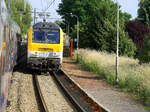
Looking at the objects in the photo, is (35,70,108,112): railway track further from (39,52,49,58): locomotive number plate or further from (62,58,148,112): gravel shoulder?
(39,52,49,58): locomotive number plate

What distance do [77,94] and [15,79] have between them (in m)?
4.80

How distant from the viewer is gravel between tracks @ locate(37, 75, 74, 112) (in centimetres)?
1234

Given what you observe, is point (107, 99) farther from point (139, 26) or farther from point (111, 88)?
point (139, 26)

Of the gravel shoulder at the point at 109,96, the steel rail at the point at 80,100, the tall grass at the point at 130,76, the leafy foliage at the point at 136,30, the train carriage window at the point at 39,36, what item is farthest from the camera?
the leafy foliage at the point at 136,30

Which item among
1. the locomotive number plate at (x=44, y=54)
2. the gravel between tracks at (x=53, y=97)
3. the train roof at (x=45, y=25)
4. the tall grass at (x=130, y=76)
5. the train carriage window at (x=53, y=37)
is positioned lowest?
the gravel between tracks at (x=53, y=97)

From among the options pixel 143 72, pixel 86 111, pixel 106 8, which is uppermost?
pixel 106 8

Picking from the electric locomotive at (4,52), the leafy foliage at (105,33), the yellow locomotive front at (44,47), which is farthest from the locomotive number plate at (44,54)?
the electric locomotive at (4,52)

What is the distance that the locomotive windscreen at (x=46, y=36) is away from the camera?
21391mm

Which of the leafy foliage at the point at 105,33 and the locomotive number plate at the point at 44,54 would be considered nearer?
the locomotive number plate at the point at 44,54

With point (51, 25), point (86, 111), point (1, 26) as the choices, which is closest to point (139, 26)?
point (51, 25)

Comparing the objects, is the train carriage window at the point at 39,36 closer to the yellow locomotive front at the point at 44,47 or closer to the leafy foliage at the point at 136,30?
the yellow locomotive front at the point at 44,47

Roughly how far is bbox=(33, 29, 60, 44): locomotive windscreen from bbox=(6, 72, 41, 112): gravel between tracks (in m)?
2.60

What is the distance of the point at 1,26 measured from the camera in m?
5.89

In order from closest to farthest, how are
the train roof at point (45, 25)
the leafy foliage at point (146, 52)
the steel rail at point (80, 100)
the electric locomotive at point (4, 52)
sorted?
1. the electric locomotive at point (4, 52)
2. the steel rail at point (80, 100)
3. the leafy foliage at point (146, 52)
4. the train roof at point (45, 25)
